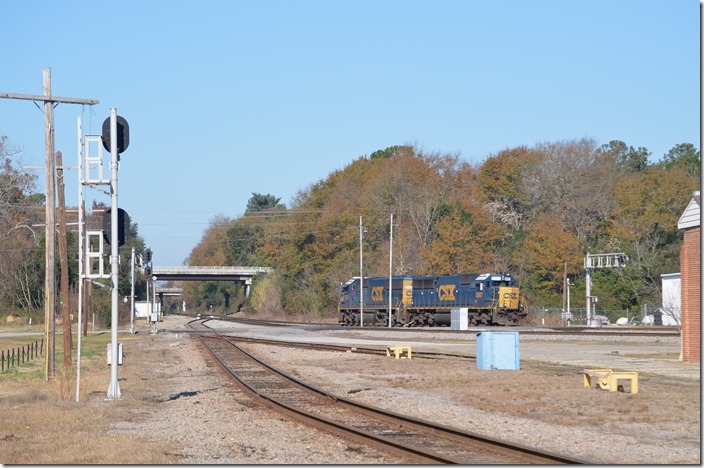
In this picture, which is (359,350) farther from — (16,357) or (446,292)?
(446,292)

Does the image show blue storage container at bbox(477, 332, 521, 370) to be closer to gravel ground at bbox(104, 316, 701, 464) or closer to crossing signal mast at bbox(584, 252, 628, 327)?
gravel ground at bbox(104, 316, 701, 464)

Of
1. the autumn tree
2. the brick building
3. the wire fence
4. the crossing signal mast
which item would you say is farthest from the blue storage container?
the autumn tree

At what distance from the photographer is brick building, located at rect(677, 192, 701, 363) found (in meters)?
25.9

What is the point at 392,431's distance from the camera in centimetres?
1348

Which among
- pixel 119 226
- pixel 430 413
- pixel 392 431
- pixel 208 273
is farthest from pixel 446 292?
pixel 208 273

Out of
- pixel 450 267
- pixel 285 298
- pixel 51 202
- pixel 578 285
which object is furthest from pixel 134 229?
pixel 51 202

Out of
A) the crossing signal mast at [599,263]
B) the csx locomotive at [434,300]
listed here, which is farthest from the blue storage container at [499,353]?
the crossing signal mast at [599,263]

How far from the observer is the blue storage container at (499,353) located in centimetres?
2541

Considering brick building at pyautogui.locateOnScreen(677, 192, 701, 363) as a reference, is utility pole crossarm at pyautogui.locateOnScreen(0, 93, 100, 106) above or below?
above

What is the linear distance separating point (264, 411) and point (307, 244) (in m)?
80.9

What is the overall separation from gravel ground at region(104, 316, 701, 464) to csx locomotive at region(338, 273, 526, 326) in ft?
106

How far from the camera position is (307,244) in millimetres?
96938

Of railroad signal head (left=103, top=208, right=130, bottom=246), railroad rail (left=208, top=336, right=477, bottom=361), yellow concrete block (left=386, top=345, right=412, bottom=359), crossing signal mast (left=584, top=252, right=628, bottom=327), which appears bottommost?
railroad rail (left=208, top=336, right=477, bottom=361)

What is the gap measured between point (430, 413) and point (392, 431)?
2636 mm
